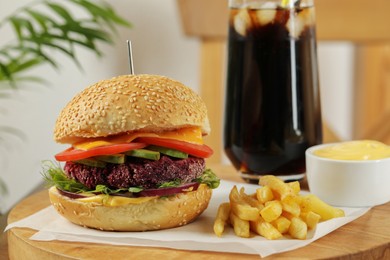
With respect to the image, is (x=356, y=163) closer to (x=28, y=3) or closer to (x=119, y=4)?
(x=28, y=3)

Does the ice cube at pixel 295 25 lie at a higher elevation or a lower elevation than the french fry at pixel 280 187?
higher

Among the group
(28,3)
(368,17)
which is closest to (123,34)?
(28,3)

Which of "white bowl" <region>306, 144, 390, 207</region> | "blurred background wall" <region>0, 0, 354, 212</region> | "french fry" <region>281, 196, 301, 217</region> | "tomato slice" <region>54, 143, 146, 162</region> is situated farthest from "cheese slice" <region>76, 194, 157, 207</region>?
"blurred background wall" <region>0, 0, 354, 212</region>

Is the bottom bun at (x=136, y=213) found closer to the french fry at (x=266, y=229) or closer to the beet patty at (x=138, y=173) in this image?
the beet patty at (x=138, y=173)

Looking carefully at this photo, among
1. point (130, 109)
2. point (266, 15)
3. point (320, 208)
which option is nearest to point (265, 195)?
point (320, 208)

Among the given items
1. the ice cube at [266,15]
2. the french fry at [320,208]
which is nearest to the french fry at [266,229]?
the french fry at [320,208]

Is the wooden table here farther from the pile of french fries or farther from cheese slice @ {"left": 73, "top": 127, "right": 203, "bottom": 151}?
cheese slice @ {"left": 73, "top": 127, "right": 203, "bottom": 151}
